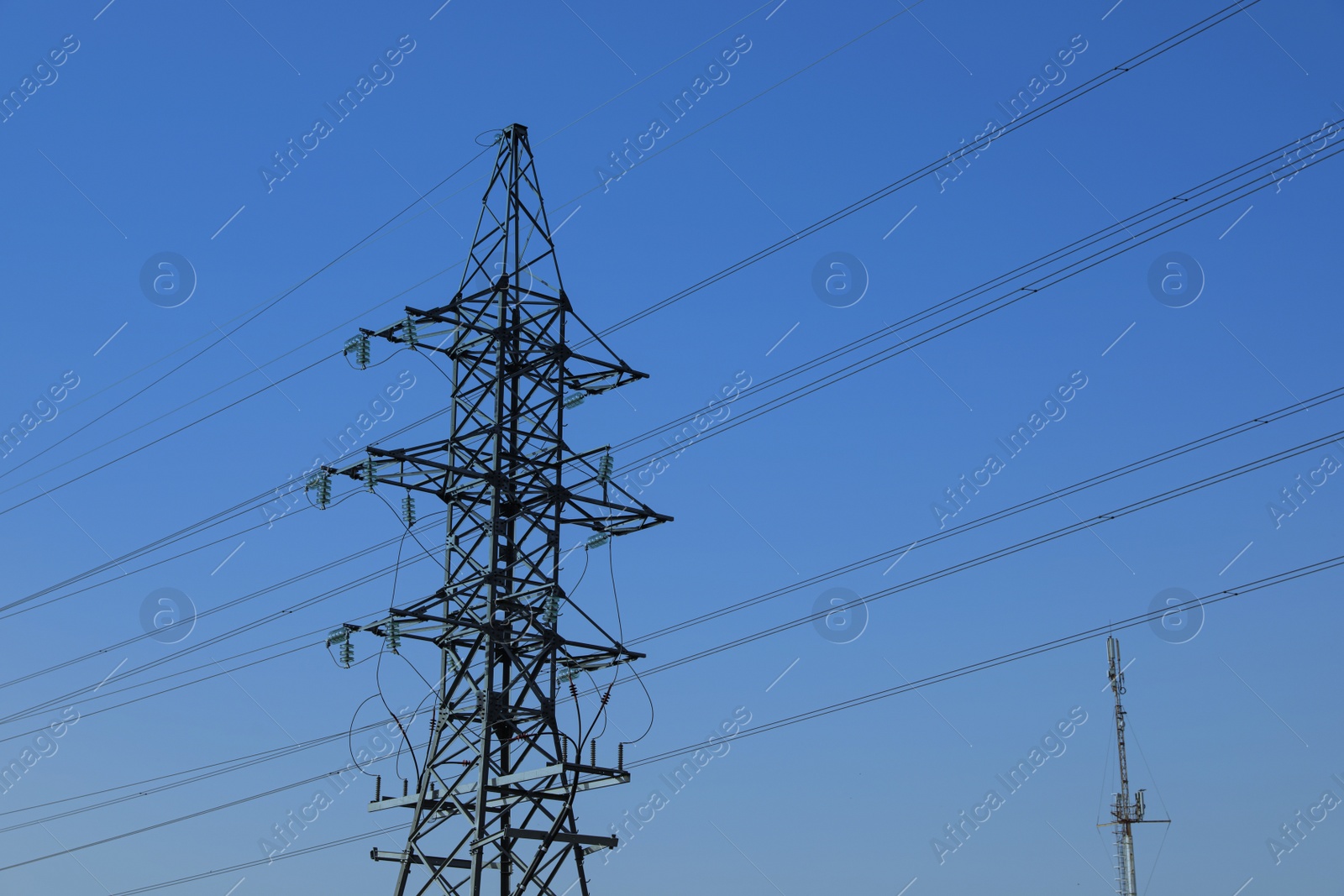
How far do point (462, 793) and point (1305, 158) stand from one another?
21.1 meters

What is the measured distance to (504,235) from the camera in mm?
36219

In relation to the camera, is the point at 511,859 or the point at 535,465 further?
the point at 535,465

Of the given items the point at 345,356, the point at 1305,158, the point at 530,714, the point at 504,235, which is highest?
the point at 504,235

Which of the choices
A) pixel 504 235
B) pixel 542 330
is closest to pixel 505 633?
pixel 542 330

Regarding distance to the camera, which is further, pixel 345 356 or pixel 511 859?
pixel 345 356

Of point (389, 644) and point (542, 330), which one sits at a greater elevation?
point (542, 330)

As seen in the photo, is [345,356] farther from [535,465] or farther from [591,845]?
[591,845]

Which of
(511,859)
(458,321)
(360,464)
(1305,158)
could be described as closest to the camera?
(1305,158)

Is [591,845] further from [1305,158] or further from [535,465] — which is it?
[1305,158]

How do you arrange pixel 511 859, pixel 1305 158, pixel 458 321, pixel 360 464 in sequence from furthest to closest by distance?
1. pixel 458 321
2. pixel 360 464
3. pixel 511 859
4. pixel 1305 158

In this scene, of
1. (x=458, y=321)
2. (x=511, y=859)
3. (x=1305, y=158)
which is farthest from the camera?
(x=458, y=321)

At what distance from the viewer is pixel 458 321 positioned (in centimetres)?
3556

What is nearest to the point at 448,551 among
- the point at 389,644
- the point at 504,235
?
the point at 389,644

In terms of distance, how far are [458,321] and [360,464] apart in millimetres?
4573
